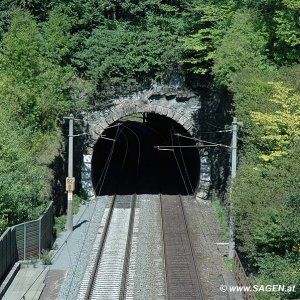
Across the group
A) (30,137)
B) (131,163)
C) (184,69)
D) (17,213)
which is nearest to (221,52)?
(184,69)

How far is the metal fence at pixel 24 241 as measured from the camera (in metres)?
23.0

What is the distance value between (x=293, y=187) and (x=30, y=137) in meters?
13.6

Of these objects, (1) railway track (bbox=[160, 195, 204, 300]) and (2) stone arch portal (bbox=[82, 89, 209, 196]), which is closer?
(1) railway track (bbox=[160, 195, 204, 300])

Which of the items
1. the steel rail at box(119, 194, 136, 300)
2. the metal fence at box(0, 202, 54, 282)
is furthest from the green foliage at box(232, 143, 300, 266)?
the metal fence at box(0, 202, 54, 282)

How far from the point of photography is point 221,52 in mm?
31906

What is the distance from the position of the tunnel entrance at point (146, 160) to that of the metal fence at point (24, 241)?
859 centimetres

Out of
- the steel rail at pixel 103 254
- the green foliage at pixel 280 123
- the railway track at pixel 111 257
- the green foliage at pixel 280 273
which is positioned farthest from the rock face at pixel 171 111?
the green foliage at pixel 280 273

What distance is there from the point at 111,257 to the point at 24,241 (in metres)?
3.11

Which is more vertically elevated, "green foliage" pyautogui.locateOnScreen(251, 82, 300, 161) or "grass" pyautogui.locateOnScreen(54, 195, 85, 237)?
"green foliage" pyautogui.locateOnScreen(251, 82, 300, 161)

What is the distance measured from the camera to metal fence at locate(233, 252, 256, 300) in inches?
776

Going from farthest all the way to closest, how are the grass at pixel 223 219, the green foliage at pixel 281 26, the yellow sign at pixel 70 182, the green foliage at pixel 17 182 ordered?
the green foliage at pixel 281 26 → the yellow sign at pixel 70 182 → the grass at pixel 223 219 → the green foliage at pixel 17 182

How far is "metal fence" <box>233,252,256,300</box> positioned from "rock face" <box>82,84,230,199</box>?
39.3 ft

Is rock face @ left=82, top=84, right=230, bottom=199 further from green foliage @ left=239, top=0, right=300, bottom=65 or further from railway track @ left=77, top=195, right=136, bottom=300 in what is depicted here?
green foliage @ left=239, top=0, right=300, bottom=65

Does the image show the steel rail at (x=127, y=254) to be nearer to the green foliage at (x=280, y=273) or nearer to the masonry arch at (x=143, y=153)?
the masonry arch at (x=143, y=153)
